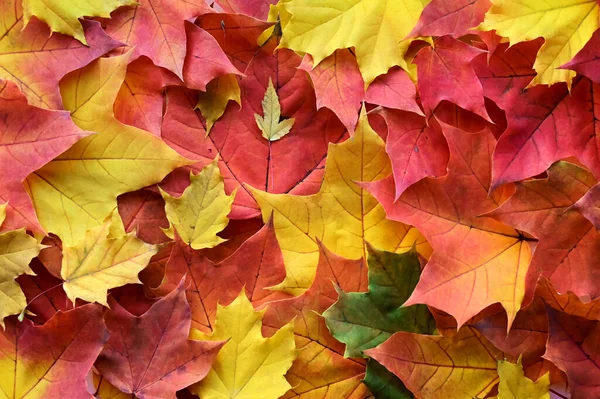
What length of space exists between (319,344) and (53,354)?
1.01 feet

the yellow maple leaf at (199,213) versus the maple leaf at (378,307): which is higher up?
the yellow maple leaf at (199,213)

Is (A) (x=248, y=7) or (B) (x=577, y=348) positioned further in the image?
(A) (x=248, y=7)

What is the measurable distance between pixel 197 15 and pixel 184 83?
0.09 m

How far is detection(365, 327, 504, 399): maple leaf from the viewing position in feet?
2.23

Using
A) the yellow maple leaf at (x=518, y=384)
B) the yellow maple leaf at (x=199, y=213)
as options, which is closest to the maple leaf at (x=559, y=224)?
the yellow maple leaf at (x=518, y=384)

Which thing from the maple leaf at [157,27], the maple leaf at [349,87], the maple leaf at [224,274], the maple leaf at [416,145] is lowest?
the maple leaf at [224,274]

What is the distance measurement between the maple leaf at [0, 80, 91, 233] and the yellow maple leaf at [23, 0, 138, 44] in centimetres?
9

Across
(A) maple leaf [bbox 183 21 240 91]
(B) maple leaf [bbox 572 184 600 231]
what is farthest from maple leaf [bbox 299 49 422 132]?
(B) maple leaf [bbox 572 184 600 231]

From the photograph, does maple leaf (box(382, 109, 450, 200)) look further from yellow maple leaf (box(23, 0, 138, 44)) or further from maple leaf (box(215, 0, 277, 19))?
yellow maple leaf (box(23, 0, 138, 44))

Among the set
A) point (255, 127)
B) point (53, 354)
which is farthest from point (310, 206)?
point (53, 354)

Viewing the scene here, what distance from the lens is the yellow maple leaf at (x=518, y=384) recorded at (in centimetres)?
66

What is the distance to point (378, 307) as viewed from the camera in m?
0.70

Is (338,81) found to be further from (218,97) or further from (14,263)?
(14,263)

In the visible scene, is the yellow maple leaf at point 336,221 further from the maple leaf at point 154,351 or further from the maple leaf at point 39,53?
the maple leaf at point 39,53
